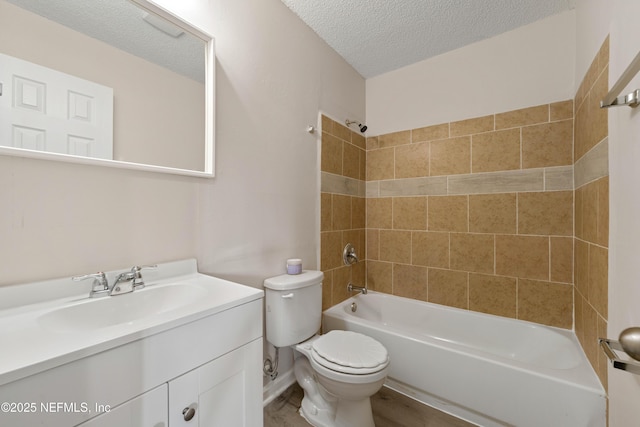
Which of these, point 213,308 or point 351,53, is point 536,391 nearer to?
point 213,308

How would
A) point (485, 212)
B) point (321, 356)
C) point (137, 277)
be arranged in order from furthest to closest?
point (485, 212)
point (321, 356)
point (137, 277)

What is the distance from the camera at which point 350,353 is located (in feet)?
4.20

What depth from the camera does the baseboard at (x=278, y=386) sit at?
4.91ft

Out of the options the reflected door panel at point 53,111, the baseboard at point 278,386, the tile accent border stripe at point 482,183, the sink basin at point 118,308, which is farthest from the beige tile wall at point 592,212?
the reflected door panel at point 53,111

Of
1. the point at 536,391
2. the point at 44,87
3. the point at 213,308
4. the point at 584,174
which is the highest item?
the point at 44,87

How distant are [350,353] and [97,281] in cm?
113

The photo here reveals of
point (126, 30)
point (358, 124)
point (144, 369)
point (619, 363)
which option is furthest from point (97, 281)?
point (358, 124)

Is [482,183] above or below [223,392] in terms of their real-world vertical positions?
above

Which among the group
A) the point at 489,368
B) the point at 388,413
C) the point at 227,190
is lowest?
the point at 388,413

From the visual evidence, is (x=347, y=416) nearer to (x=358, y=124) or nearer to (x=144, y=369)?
(x=144, y=369)

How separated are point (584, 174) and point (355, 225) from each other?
1499 millimetres

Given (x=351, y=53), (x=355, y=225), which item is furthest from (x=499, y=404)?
(x=351, y=53)

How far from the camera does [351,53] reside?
209 centimetres

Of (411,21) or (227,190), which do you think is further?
(411,21)
